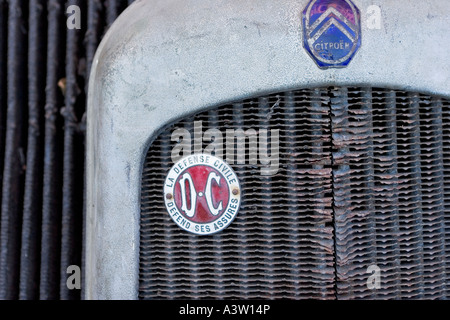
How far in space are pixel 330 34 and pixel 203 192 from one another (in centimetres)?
49

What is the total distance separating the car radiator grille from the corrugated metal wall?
59 cm

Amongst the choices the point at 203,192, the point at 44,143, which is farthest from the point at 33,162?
the point at 203,192

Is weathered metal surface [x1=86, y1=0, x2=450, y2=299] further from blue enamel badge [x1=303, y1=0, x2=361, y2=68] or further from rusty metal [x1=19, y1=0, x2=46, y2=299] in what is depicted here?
rusty metal [x1=19, y1=0, x2=46, y2=299]

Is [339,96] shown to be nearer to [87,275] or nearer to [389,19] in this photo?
[389,19]

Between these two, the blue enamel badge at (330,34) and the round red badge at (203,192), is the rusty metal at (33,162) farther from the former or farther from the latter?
the blue enamel badge at (330,34)

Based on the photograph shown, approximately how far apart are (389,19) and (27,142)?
130 cm

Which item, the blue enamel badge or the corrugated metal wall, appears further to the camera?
the corrugated metal wall

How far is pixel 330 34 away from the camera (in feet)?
4.18

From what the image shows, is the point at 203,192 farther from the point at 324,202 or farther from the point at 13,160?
the point at 13,160

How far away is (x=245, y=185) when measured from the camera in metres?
1.32

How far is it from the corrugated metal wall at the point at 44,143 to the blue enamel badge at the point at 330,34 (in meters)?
0.82

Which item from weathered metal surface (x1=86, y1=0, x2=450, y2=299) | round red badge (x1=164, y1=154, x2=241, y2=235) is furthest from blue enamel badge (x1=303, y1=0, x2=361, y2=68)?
round red badge (x1=164, y1=154, x2=241, y2=235)

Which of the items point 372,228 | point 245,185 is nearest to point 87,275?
point 245,185

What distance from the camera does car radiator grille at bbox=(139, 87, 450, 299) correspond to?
4.28ft
